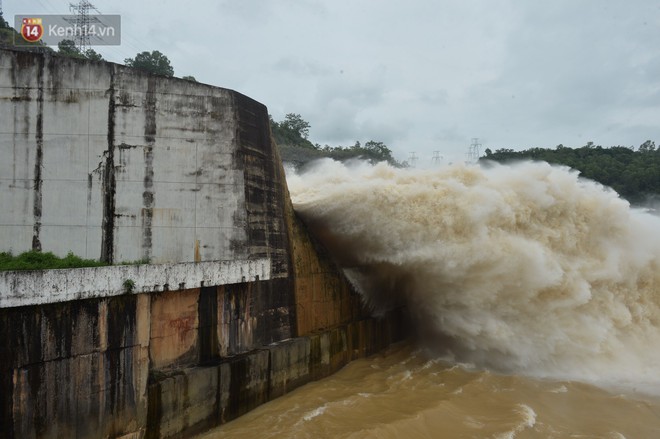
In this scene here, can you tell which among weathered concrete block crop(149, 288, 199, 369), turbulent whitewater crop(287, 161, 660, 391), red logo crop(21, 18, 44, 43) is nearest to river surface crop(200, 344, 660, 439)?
turbulent whitewater crop(287, 161, 660, 391)

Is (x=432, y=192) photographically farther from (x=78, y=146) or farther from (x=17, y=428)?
(x=17, y=428)

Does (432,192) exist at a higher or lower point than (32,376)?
higher

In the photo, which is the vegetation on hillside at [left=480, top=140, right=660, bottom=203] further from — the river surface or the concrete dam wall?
the concrete dam wall

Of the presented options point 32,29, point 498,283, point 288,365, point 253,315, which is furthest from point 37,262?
point 32,29

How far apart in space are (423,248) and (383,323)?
11.0 ft

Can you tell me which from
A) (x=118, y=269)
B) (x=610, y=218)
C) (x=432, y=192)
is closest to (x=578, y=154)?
(x=610, y=218)

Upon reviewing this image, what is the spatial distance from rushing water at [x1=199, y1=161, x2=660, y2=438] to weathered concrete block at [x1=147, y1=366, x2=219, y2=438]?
202 centimetres

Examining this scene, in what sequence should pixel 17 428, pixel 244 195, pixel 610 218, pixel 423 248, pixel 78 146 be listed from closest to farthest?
pixel 17 428, pixel 78 146, pixel 244 195, pixel 423 248, pixel 610 218

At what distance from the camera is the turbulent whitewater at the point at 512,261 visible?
12.0m

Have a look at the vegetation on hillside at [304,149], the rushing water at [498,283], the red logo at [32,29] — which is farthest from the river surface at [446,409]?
the vegetation on hillside at [304,149]

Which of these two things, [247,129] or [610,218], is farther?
[610,218]

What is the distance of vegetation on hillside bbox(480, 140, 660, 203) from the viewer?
4006 centimetres

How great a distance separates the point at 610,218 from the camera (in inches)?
521

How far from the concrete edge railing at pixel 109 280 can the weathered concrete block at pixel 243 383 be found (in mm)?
1521
